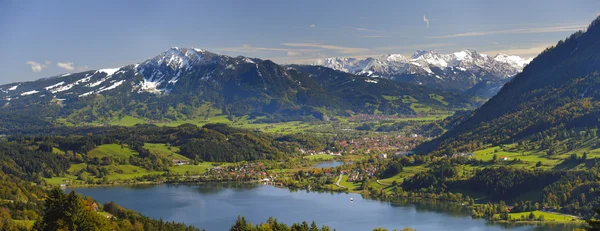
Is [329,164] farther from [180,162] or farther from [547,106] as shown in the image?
[547,106]

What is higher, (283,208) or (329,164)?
(329,164)

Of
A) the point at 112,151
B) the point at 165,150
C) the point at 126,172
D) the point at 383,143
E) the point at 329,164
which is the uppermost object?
the point at 383,143

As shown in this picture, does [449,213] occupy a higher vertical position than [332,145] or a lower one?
lower

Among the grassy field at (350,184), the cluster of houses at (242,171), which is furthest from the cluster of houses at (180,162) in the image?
the grassy field at (350,184)

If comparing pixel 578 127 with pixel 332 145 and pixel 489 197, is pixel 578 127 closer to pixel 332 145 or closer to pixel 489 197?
pixel 489 197

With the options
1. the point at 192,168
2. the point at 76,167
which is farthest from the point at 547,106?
the point at 76,167

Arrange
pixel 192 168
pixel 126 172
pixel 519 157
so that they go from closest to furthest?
pixel 519 157
pixel 126 172
pixel 192 168

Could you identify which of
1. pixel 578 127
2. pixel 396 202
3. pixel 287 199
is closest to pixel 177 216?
pixel 287 199
